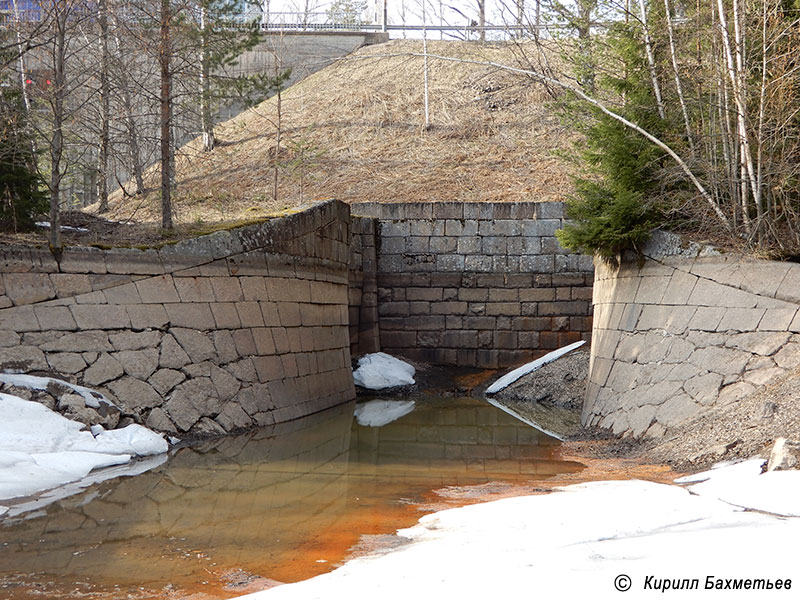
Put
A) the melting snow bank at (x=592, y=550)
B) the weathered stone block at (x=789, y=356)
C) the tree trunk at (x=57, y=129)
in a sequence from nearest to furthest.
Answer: the melting snow bank at (x=592, y=550), the weathered stone block at (x=789, y=356), the tree trunk at (x=57, y=129)

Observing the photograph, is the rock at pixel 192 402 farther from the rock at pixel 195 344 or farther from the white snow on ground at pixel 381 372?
the white snow on ground at pixel 381 372

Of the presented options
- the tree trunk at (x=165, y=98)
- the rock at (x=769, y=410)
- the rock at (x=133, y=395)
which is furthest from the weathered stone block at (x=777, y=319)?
the tree trunk at (x=165, y=98)

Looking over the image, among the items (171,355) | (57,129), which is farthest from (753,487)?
(57,129)

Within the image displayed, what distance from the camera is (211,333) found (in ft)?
34.8

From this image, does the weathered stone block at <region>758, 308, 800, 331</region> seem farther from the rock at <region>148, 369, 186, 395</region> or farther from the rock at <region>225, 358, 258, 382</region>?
the rock at <region>148, 369, 186, 395</region>

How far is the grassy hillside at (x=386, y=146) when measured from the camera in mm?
22703

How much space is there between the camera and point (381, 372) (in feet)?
53.2

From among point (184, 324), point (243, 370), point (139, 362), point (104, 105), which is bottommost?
point (243, 370)

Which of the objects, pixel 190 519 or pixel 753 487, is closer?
pixel 753 487

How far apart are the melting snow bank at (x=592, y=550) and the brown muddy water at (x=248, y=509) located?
1.93 feet

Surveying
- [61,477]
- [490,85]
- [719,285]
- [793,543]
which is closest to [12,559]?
[61,477]

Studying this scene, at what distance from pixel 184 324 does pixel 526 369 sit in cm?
780

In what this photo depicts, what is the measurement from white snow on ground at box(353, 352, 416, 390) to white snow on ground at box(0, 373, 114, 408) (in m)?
7.17

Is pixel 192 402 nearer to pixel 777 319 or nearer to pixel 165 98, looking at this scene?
pixel 165 98
